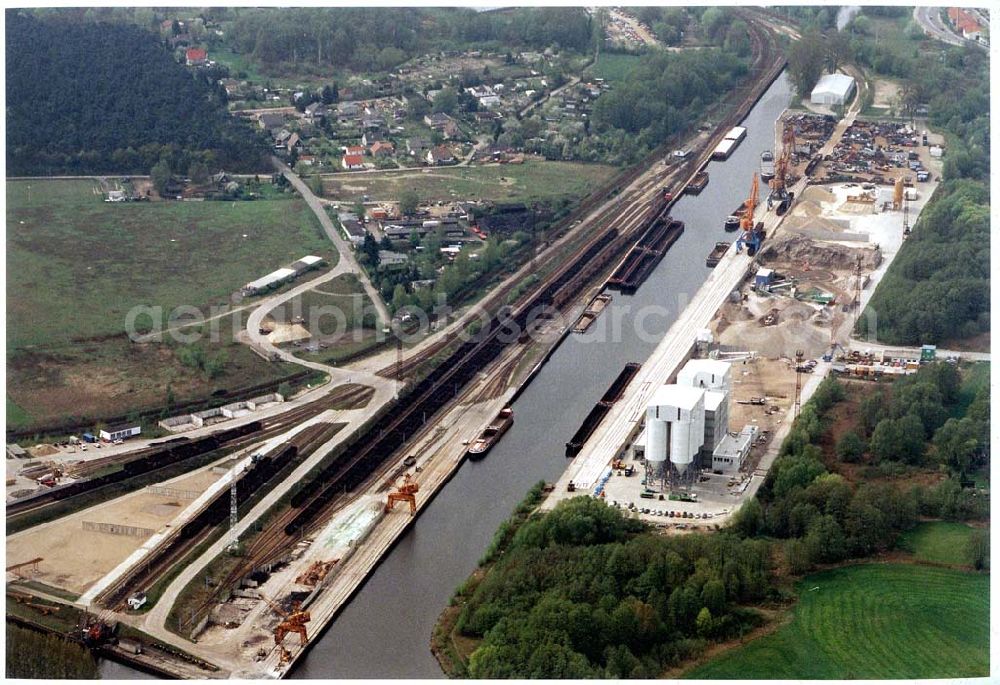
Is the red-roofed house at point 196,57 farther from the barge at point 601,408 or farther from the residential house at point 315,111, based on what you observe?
the barge at point 601,408

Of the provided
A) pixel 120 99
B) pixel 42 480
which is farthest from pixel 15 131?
pixel 42 480

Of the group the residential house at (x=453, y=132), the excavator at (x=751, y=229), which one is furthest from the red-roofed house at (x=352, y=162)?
the excavator at (x=751, y=229)

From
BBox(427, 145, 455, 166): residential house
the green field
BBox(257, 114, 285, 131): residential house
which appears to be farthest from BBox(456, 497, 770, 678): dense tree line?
BBox(257, 114, 285, 131): residential house

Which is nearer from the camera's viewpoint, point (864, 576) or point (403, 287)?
point (864, 576)

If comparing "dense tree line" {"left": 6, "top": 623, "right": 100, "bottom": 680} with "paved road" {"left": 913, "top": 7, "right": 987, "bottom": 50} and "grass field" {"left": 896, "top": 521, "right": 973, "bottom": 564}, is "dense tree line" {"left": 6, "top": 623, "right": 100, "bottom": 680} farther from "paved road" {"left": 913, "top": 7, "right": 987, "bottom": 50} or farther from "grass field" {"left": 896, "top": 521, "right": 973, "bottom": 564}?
"paved road" {"left": 913, "top": 7, "right": 987, "bottom": 50}

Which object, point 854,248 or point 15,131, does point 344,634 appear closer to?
point 854,248

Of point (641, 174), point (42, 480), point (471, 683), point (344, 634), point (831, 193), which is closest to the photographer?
point (471, 683)

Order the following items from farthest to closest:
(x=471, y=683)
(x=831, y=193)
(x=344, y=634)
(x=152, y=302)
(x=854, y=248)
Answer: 1. (x=831, y=193)
2. (x=854, y=248)
3. (x=152, y=302)
4. (x=344, y=634)
5. (x=471, y=683)
